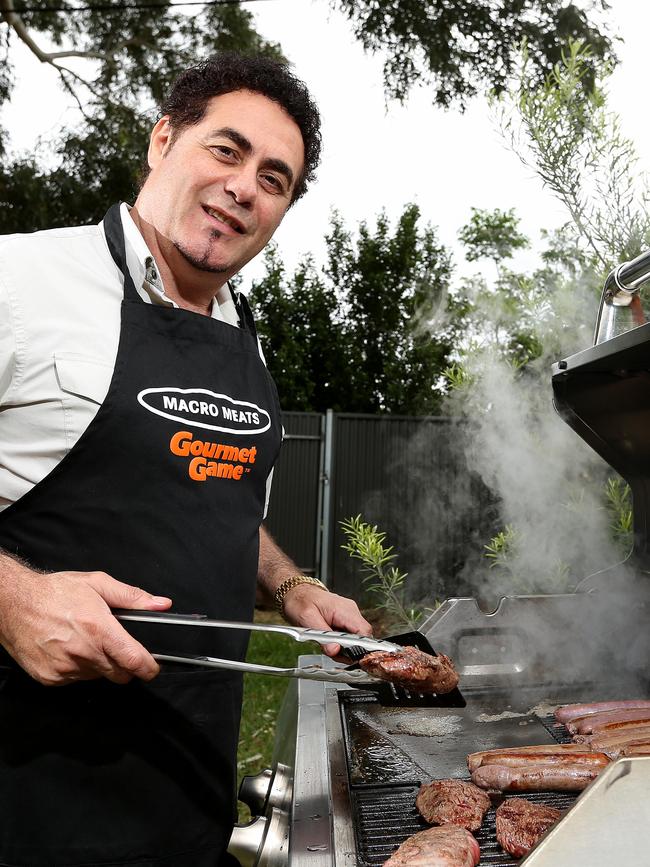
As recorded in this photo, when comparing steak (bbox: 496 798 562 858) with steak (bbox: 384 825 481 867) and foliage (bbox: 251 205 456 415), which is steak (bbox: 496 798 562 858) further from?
foliage (bbox: 251 205 456 415)

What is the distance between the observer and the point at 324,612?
6.86 ft

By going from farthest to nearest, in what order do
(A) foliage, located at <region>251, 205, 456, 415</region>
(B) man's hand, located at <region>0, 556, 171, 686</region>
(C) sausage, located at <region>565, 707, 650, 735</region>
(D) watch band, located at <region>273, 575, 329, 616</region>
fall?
(A) foliage, located at <region>251, 205, 456, 415</region> < (D) watch band, located at <region>273, 575, 329, 616</region> < (C) sausage, located at <region>565, 707, 650, 735</region> < (B) man's hand, located at <region>0, 556, 171, 686</region>

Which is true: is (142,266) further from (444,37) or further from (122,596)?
(444,37)

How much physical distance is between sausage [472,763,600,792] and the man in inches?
17.9

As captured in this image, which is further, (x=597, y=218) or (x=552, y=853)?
(x=597, y=218)

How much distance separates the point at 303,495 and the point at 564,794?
23.6 feet

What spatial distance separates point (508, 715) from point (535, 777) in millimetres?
553

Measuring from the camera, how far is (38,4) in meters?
9.48

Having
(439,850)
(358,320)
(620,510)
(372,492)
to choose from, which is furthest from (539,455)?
(358,320)

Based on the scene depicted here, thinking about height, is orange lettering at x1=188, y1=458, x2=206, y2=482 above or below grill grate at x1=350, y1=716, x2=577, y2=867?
above

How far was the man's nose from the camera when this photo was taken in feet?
6.68

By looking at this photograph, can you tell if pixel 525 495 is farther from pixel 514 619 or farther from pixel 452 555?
pixel 452 555

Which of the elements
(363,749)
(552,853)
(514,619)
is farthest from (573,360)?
(552,853)

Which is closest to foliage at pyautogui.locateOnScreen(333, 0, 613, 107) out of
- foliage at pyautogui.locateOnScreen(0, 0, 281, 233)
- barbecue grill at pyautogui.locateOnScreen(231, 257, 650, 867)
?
foliage at pyautogui.locateOnScreen(0, 0, 281, 233)
